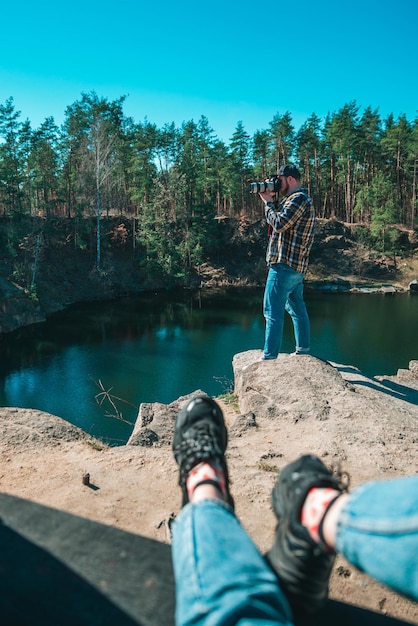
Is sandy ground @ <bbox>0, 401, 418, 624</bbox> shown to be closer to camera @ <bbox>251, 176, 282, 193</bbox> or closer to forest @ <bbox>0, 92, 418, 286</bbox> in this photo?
camera @ <bbox>251, 176, 282, 193</bbox>

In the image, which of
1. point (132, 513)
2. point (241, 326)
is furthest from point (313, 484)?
point (241, 326)

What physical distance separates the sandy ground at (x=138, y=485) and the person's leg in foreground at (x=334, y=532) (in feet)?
2.79

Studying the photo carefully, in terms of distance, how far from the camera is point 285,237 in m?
4.57

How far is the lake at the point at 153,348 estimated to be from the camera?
1274cm

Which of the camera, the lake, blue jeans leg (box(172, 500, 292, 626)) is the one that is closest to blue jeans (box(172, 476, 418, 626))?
blue jeans leg (box(172, 500, 292, 626))

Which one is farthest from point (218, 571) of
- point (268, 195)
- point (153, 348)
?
point (153, 348)

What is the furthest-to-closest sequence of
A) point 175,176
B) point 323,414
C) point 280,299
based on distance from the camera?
point 175,176 < point 280,299 < point 323,414

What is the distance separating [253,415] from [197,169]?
33.4 metres

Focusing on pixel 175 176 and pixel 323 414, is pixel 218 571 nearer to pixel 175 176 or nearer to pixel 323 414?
pixel 323 414

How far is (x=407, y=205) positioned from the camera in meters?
41.3

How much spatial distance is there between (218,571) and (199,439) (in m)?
0.70

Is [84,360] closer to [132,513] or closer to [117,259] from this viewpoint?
[132,513]

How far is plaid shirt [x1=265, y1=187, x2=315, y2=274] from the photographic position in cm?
439

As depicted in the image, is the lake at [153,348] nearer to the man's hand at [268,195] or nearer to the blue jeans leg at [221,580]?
the man's hand at [268,195]
